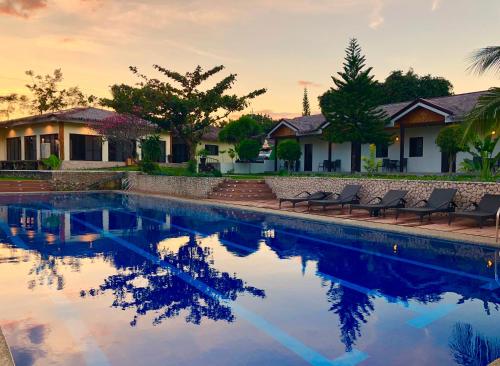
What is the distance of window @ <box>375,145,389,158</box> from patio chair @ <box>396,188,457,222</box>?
44.7 feet

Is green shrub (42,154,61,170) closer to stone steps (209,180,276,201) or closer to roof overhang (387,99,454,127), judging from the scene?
stone steps (209,180,276,201)

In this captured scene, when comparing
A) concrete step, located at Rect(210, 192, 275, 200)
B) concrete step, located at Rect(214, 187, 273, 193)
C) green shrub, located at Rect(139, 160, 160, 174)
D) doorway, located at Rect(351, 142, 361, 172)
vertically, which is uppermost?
doorway, located at Rect(351, 142, 361, 172)

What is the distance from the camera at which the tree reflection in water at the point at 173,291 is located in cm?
606

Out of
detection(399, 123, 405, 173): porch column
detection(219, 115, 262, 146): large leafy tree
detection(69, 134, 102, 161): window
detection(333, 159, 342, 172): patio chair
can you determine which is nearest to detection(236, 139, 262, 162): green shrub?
detection(219, 115, 262, 146): large leafy tree

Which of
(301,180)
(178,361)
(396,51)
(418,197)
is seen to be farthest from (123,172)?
(178,361)

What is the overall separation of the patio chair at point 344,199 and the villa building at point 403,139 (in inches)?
327

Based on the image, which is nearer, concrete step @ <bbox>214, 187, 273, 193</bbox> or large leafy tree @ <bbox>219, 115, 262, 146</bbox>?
concrete step @ <bbox>214, 187, 273, 193</bbox>

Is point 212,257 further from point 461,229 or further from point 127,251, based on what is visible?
point 461,229

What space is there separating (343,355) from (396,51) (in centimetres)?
2112

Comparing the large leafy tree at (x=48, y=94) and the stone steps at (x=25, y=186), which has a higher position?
the large leafy tree at (x=48, y=94)

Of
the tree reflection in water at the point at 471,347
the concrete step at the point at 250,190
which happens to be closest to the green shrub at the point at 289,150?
the concrete step at the point at 250,190

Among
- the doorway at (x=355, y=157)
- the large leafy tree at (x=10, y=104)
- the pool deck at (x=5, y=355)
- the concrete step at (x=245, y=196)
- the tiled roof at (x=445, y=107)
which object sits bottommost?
the pool deck at (x=5, y=355)

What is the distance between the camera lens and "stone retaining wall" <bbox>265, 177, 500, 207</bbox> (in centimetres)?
1370

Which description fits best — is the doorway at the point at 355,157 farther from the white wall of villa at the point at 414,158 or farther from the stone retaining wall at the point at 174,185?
the stone retaining wall at the point at 174,185
